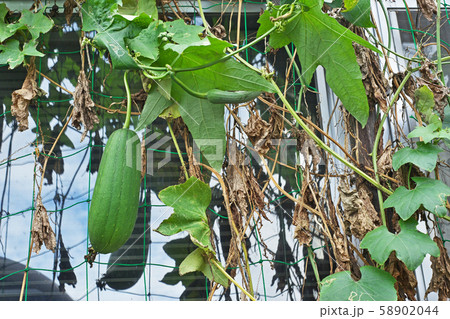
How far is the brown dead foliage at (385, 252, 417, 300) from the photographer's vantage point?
3.37 feet

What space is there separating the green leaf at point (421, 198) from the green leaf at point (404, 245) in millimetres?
34

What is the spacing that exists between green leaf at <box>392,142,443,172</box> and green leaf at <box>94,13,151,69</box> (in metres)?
0.59

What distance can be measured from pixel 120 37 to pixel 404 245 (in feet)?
2.30

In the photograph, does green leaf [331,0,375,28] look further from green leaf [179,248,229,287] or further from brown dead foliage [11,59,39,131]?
brown dead foliage [11,59,39,131]

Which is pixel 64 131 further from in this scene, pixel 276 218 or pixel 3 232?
pixel 276 218

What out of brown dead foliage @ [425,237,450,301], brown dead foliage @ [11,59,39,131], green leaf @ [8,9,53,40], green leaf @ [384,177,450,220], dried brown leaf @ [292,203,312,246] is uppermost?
green leaf @ [8,9,53,40]

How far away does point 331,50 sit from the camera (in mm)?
1008

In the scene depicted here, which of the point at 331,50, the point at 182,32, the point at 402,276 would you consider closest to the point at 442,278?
the point at 402,276

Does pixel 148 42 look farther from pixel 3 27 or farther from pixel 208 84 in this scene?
pixel 3 27

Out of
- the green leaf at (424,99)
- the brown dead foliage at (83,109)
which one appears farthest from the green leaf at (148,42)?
the green leaf at (424,99)

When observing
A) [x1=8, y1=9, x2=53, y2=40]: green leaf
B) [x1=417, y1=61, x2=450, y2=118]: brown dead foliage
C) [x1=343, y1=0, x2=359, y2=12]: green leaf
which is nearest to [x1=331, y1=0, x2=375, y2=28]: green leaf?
[x1=343, y1=0, x2=359, y2=12]: green leaf

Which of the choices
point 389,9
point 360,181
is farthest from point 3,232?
point 389,9

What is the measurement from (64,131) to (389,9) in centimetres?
110
